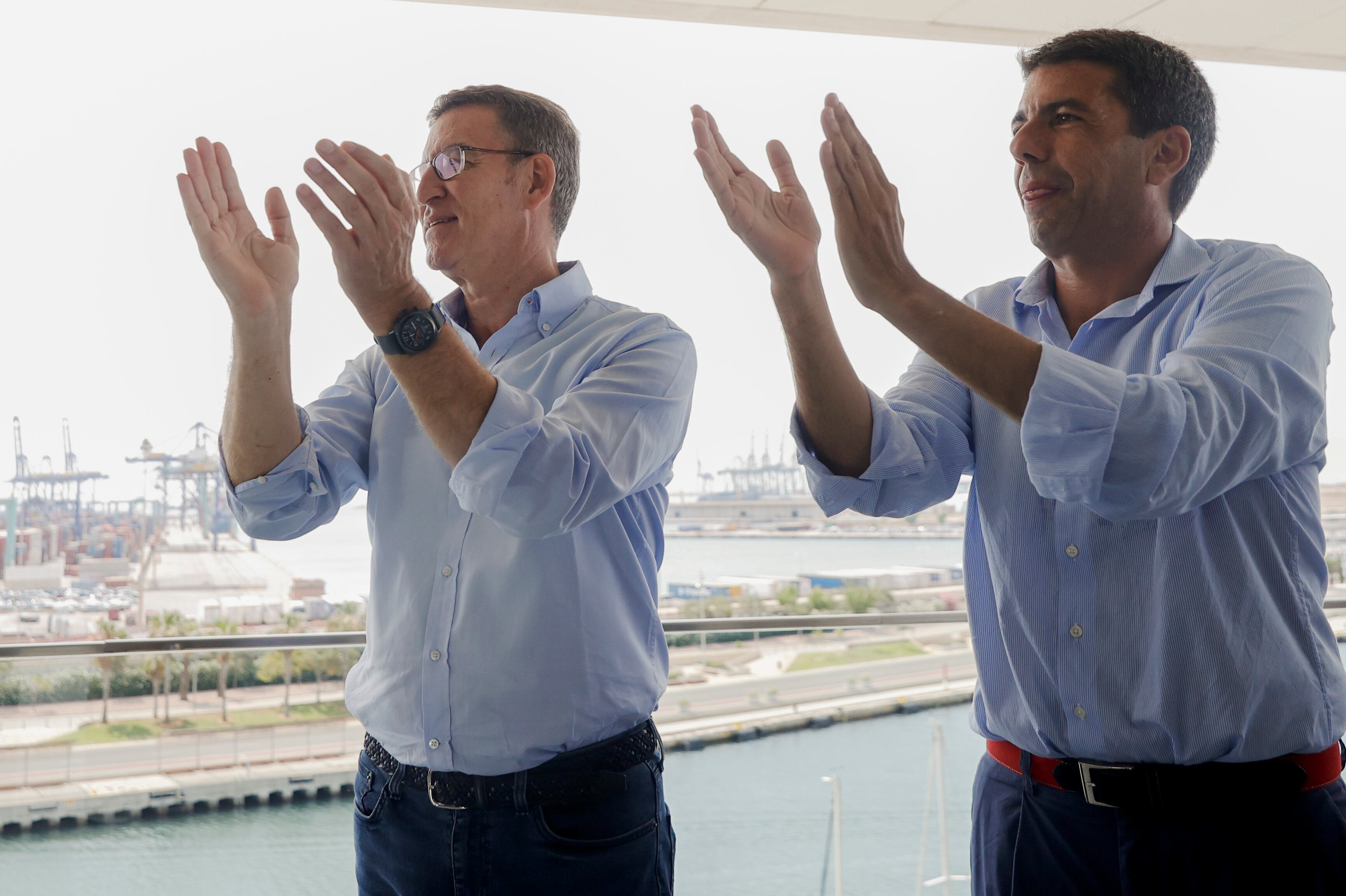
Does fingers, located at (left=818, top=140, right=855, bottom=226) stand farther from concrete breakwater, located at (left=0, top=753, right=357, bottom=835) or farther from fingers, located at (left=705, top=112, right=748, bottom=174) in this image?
concrete breakwater, located at (left=0, top=753, right=357, bottom=835)

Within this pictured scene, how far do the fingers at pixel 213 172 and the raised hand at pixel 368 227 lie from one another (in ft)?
1.41

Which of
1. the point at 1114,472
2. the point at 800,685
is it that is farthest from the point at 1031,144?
the point at 800,685

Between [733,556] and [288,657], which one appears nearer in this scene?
[288,657]

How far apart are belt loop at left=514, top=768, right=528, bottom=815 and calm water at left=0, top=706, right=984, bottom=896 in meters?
1.43

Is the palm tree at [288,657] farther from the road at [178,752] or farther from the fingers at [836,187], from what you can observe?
the fingers at [836,187]

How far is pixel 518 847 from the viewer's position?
1254 millimetres

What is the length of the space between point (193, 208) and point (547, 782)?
960 mm

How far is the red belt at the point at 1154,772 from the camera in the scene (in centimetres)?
109

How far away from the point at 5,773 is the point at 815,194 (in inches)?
95.1

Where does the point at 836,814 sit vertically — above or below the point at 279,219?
below

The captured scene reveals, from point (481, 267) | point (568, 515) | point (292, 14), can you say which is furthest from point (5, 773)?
point (292, 14)

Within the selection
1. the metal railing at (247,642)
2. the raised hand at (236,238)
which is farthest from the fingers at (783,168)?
the metal railing at (247,642)

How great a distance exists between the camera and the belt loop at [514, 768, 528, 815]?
126 centimetres

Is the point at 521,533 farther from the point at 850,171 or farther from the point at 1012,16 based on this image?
the point at 1012,16
